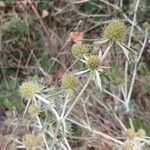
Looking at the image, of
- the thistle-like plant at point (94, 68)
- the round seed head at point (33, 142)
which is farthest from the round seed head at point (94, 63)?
the round seed head at point (33, 142)

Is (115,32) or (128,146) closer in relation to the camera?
(115,32)

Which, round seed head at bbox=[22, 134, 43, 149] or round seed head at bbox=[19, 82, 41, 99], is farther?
round seed head at bbox=[22, 134, 43, 149]

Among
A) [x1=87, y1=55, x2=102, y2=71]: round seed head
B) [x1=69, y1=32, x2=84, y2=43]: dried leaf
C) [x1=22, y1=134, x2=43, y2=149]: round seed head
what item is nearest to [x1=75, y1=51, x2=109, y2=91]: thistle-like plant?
[x1=87, y1=55, x2=102, y2=71]: round seed head

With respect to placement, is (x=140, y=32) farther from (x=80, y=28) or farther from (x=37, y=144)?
(x=37, y=144)

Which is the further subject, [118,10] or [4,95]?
[118,10]

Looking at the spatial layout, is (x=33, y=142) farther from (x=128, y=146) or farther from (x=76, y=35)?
(x=76, y=35)

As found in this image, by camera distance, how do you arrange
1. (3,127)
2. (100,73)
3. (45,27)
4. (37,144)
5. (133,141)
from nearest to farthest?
(100,73) < (37,144) < (133,141) < (3,127) < (45,27)

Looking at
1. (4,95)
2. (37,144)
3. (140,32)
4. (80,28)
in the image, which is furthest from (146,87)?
(37,144)

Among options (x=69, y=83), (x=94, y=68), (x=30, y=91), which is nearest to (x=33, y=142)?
(x=30, y=91)

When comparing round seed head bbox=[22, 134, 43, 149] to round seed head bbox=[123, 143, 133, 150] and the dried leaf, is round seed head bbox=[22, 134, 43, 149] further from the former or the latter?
the dried leaf

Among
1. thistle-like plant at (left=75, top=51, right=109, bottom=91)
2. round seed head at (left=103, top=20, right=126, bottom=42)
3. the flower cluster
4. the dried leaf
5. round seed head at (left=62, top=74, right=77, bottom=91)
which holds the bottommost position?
the dried leaf

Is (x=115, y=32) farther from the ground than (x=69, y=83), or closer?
farther from the ground
